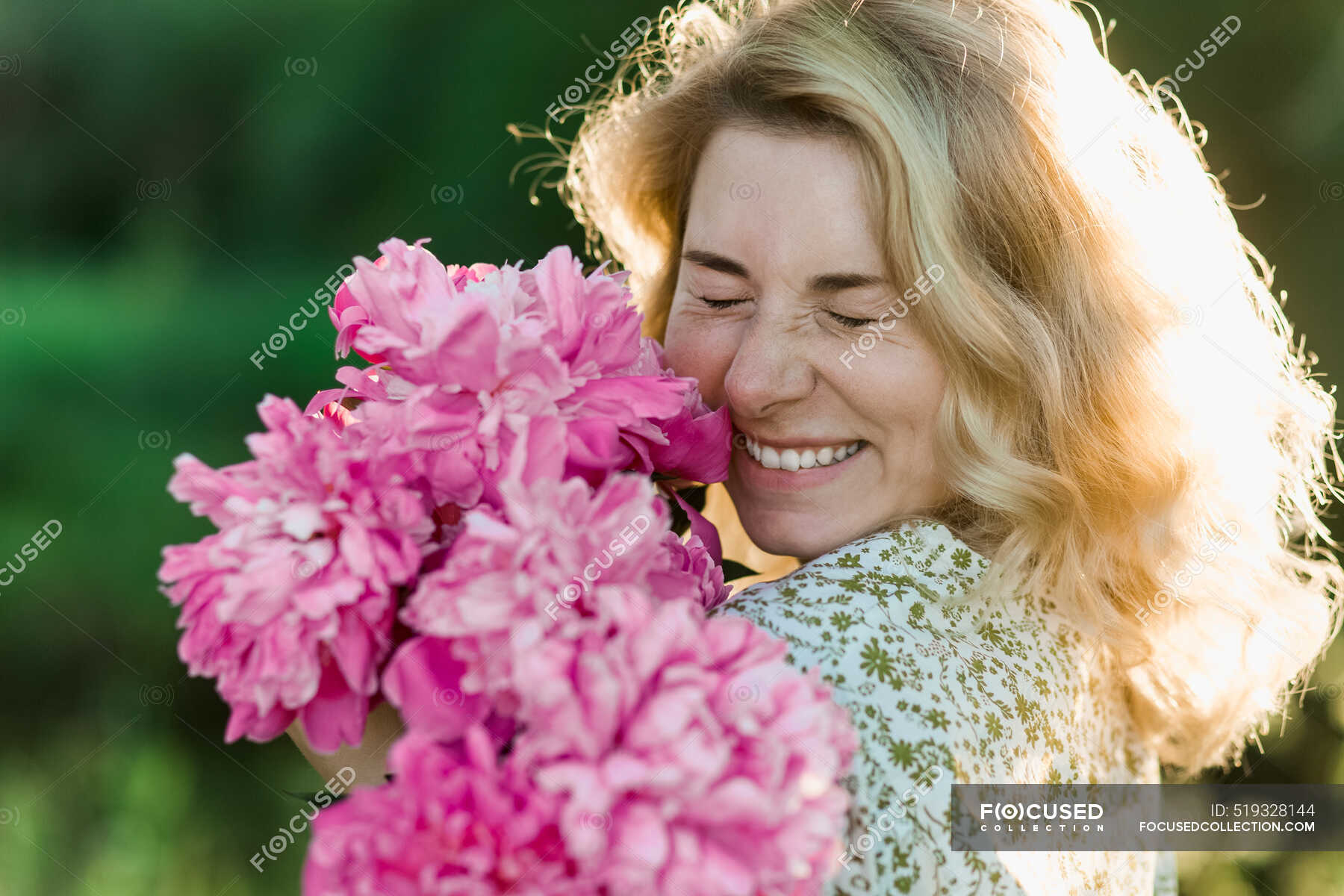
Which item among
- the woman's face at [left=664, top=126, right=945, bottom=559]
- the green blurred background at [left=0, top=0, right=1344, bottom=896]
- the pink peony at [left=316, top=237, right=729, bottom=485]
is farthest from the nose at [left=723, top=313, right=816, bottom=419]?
the green blurred background at [left=0, top=0, right=1344, bottom=896]

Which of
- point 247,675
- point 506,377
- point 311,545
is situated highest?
point 506,377

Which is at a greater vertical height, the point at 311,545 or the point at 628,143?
the point at 628,143

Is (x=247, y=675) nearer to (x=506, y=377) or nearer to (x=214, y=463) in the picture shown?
(x=506, y=377)

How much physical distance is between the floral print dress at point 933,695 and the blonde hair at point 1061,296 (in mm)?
92

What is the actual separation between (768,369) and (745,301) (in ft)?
0.43

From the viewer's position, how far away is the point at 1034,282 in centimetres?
144

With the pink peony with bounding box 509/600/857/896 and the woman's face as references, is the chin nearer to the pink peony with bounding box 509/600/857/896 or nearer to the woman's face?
the woman's face

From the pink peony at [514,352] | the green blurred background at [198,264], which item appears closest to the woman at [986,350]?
the pink peony at [514,352]

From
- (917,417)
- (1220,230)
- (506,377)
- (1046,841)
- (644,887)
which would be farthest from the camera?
(1220,230)

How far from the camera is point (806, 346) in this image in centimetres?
139

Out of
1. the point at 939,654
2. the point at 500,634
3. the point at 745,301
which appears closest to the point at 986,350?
the point at 745,301

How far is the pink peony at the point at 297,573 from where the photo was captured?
80cm

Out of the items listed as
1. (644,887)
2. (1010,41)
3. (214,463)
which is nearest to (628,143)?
(1010,41)

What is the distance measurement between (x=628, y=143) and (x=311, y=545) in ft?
4.23
